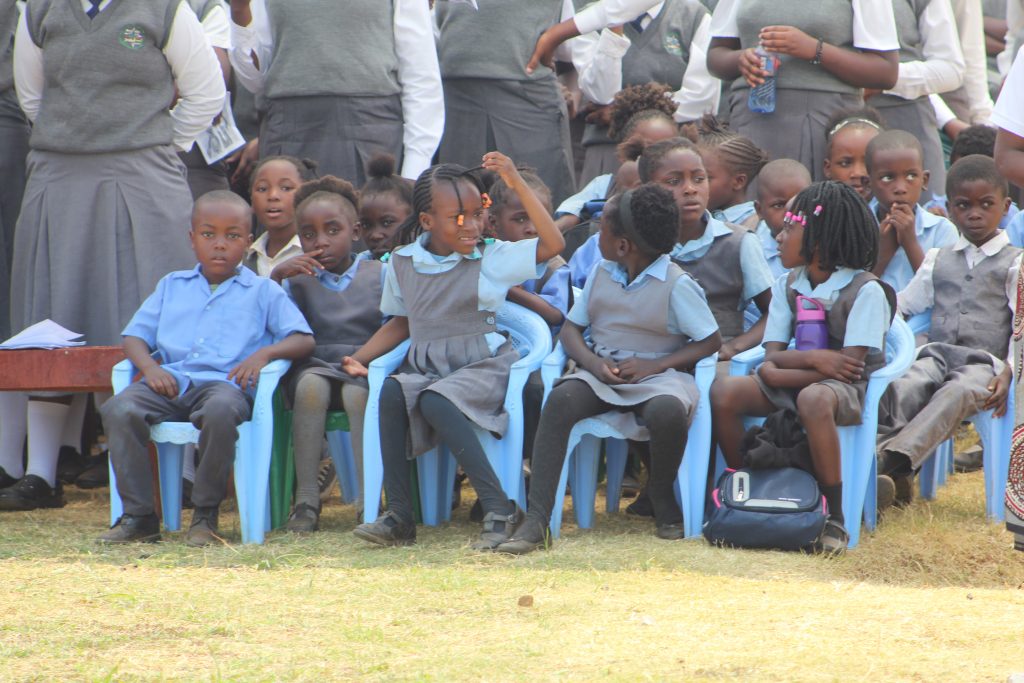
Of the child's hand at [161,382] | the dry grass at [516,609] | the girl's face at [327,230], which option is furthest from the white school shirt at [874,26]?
the child's hand at [161,382]

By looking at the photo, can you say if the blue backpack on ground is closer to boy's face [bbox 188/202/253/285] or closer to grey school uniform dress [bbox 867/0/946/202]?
boy's face [bbox 188/202/253/285]

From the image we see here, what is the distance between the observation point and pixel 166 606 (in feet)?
12.8

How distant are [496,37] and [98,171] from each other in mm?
A: 2232

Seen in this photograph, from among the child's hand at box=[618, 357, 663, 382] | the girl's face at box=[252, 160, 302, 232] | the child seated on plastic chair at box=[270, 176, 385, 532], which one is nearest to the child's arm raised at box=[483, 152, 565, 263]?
the child's hand at box=[618, 357, 663, 382]

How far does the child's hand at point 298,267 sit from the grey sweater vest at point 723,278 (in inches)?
61.6

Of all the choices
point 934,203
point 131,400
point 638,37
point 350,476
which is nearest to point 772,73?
point 934,203

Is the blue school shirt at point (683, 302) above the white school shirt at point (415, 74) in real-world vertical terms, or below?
below

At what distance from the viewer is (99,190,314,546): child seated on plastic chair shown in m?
5.04

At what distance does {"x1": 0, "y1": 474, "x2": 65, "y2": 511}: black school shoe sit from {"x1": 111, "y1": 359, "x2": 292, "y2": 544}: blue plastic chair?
0.72 m

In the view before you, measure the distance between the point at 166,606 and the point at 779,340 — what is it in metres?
2.53

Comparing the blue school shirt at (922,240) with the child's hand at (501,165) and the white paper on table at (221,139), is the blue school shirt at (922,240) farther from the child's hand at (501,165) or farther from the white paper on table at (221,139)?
the white paper on table at (221,139)

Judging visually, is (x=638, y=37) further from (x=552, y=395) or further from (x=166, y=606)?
(x=166, y=606)

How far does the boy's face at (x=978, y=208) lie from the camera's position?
18.4 ft

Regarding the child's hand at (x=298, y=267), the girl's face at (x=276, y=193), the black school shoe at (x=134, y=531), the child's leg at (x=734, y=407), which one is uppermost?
the girl's face at (x=276, y=193)
